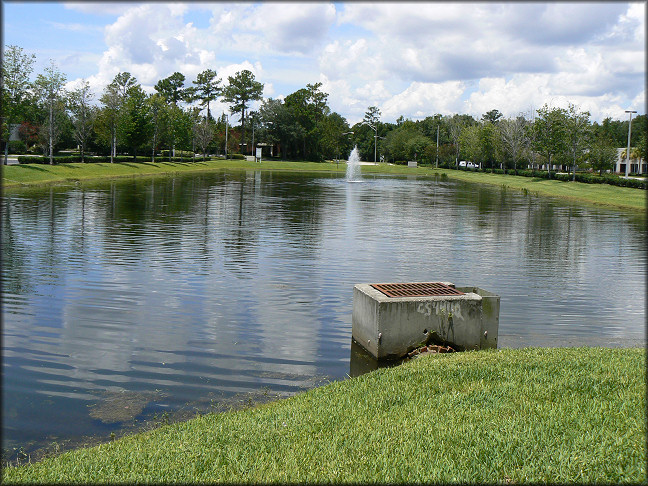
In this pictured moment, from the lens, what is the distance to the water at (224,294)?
7.88m

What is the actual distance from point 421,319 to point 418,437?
4.10 m

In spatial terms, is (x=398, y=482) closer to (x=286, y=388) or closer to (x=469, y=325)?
(x=286, y=388)

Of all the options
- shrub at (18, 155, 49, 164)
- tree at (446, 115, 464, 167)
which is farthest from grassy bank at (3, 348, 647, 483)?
tree at (446, 115, 464, 167)

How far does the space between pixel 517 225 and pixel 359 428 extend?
2316 cm

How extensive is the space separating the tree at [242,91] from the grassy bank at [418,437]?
110630 mm

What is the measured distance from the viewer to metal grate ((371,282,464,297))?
9672 millimetres

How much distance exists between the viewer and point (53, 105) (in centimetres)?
5878

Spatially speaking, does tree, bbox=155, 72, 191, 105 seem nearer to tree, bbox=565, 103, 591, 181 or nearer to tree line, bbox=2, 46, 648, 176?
tree line, bbox=2, 46, 648, 176

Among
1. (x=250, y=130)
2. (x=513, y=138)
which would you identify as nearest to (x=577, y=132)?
(x=513, y=138)

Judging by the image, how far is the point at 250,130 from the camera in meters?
121

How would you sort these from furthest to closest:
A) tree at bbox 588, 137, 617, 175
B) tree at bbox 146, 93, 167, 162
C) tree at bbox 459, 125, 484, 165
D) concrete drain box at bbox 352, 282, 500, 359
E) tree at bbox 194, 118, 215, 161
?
tree at bbox 194, 118, 215, 161, tree at bbox 459, 125, 484, 165, tree at bbox 146, 93, 167, 162, tree at bbox 588, 137, 617, 175, concrete drain box at bbox 352, 282, 500, 359

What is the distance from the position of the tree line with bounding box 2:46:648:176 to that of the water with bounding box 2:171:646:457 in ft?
12.9

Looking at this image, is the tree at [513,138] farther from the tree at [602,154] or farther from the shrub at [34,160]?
the shrub at [34,160]

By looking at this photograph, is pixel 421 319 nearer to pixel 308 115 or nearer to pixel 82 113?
pixel 82 113
